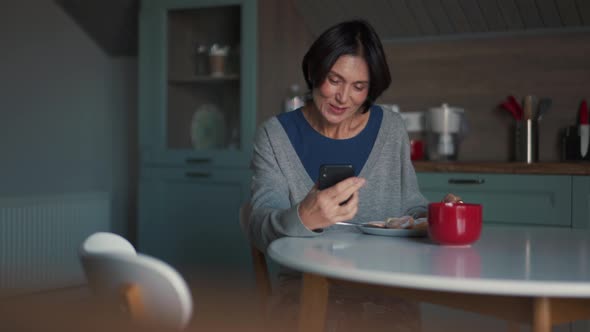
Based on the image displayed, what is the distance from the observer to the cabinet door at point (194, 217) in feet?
10.3

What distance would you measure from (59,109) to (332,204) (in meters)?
2.88

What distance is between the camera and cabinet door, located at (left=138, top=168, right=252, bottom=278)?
124 inches

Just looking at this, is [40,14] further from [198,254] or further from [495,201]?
[495,201]

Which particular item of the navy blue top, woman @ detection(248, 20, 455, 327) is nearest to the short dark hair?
woman @ detection(248, 20, 455, 327)

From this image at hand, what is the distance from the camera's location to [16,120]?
3564 mm

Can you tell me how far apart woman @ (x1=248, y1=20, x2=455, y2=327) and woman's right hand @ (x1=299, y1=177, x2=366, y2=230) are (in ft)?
0.77

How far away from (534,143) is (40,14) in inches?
101

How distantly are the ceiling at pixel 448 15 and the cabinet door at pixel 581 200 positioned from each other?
78 centimetres

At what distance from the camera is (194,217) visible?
3.27 meters

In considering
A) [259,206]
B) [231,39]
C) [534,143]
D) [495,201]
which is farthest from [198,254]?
A: [259,206]

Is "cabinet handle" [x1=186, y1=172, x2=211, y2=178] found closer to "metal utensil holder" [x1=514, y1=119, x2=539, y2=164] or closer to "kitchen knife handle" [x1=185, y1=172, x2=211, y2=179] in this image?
"kitchen knife handle" [x1=185, y1=172, x2=211, y2=179]

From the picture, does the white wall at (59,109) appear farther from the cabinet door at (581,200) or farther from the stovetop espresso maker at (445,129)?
the cabinet door at (581,200)

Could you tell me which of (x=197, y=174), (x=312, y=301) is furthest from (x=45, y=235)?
(x=312, y=301)

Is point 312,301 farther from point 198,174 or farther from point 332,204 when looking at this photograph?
point 198,174
